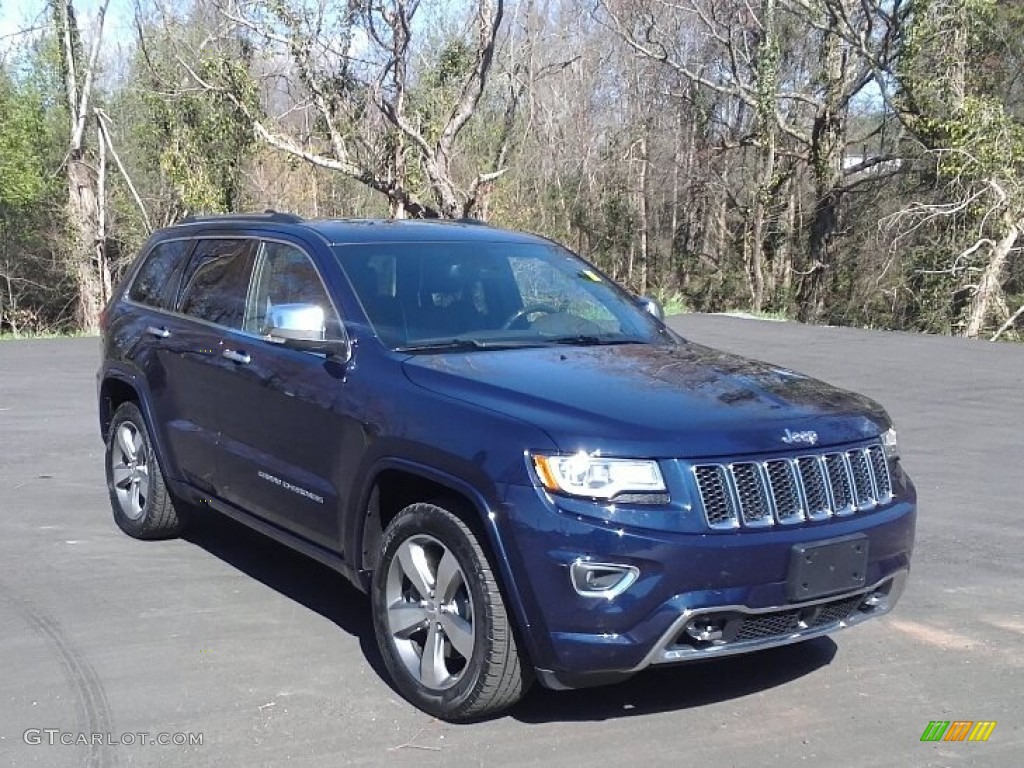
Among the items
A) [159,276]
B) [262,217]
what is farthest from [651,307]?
[159,276]

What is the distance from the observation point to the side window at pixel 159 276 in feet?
21.9

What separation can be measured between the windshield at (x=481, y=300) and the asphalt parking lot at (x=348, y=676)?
142 cm

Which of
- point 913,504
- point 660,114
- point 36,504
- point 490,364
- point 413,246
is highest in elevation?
point 660,114

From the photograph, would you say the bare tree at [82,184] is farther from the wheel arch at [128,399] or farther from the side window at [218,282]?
the side window at [218,282]

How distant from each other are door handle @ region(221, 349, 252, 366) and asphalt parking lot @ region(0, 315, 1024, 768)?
118 cm

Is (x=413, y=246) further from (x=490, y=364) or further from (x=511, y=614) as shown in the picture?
(x=511, y=614)

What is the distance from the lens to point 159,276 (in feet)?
22.5

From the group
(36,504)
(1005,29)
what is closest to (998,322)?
(1005,29)

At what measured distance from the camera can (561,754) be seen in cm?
406

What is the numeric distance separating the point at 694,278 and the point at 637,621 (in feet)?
100

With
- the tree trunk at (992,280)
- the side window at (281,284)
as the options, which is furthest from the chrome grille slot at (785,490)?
the tree trunk at (992,280)

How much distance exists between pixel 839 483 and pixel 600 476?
98cm

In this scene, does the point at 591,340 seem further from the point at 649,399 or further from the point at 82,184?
the point at 82,184

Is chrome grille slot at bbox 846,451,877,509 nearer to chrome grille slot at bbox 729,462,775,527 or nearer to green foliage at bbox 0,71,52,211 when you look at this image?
chrome grille slot at bbox 729,462,775,527
